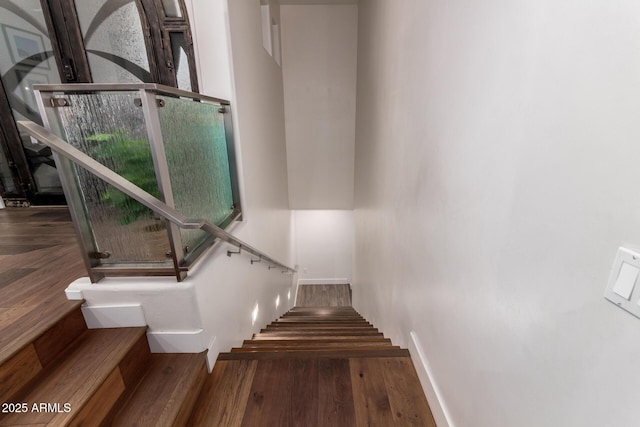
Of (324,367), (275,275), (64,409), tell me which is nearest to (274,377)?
(324,367)

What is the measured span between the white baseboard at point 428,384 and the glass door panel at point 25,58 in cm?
387

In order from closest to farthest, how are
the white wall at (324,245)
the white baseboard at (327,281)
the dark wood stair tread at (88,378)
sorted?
1. the dark wood stair tread at (88,378)
2. the white wall at (324,245)
3. the white baseboard at (327,281)

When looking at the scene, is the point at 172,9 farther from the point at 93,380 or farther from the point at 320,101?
the point at 320,101

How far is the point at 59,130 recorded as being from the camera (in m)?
1.25

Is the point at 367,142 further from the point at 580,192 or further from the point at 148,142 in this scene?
the point at 580,192

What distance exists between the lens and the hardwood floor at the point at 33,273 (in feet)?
3.99

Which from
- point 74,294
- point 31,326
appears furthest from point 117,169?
point 31,326

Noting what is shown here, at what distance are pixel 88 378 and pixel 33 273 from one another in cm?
104

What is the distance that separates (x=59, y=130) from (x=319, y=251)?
6.12 metres

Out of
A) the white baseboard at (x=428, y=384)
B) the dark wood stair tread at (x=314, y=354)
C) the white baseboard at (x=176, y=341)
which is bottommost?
the dark wood stair tread at (x=314, y=354)

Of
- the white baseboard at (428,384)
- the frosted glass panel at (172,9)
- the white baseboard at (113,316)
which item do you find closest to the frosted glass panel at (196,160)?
the white baseboard at (113,316)

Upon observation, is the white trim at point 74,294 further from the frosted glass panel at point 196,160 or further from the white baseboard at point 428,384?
the white baseboard at point 428,384

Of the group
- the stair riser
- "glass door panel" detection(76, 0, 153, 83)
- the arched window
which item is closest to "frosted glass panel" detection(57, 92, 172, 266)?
the stair riser

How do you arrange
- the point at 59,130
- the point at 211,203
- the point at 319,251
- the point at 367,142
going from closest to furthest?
the point at 59,130 < the point at 211,203 < the point at 367,142 < the point at 319,251
